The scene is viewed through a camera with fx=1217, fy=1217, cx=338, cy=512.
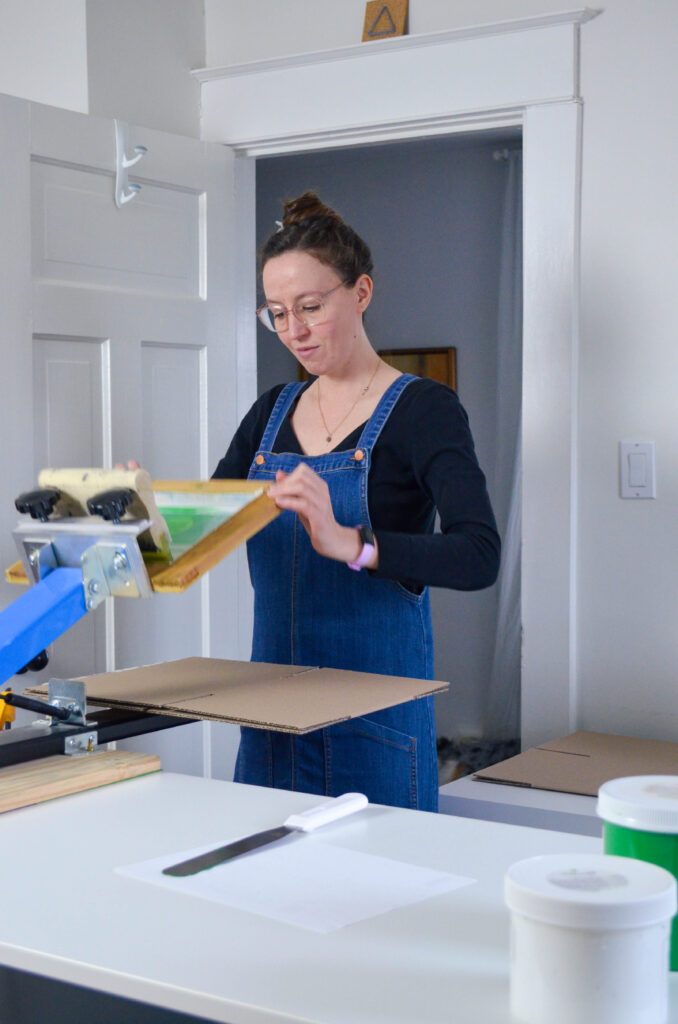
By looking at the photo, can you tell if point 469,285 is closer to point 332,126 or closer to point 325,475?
point 332,126

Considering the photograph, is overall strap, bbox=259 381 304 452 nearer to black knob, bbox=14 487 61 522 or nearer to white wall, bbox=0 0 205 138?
black knob, bbox=14 487 61 522

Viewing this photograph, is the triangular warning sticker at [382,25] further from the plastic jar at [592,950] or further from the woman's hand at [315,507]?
the plastic jar at [592,950]

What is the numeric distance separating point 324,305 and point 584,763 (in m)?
1.09

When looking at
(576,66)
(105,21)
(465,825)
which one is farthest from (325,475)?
(105,21)

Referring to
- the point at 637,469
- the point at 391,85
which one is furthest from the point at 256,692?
the point at 391,85

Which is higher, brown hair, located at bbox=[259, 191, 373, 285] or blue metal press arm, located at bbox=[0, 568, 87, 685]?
brown hair, located at bbox=[259, 191, 373, 285]

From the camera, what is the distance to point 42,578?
142cm

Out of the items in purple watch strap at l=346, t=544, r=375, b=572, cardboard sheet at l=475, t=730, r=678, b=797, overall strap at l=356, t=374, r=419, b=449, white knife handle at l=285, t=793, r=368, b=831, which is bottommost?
cardboard sheet at l=475, t=730, r=678, b=797

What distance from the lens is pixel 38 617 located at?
137 centimetres

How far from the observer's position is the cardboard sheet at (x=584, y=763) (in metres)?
2.31

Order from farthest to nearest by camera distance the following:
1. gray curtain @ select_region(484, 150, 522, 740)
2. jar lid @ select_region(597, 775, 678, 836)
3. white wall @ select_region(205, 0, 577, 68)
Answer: gray curtain @ select_region(484, 150, 522, 740)
white wall @ select_region(205, 0, 577, 68)
jar lid @ select_region(597, 775, 678, 836)

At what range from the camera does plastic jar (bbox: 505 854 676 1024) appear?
0.76 m

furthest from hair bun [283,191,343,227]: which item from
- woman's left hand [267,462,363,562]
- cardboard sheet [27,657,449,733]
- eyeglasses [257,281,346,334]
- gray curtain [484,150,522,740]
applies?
gray curtain [484,150,522,740]

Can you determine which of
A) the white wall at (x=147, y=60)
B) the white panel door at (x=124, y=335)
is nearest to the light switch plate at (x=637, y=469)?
the white panel door at (x=124, y=335)
